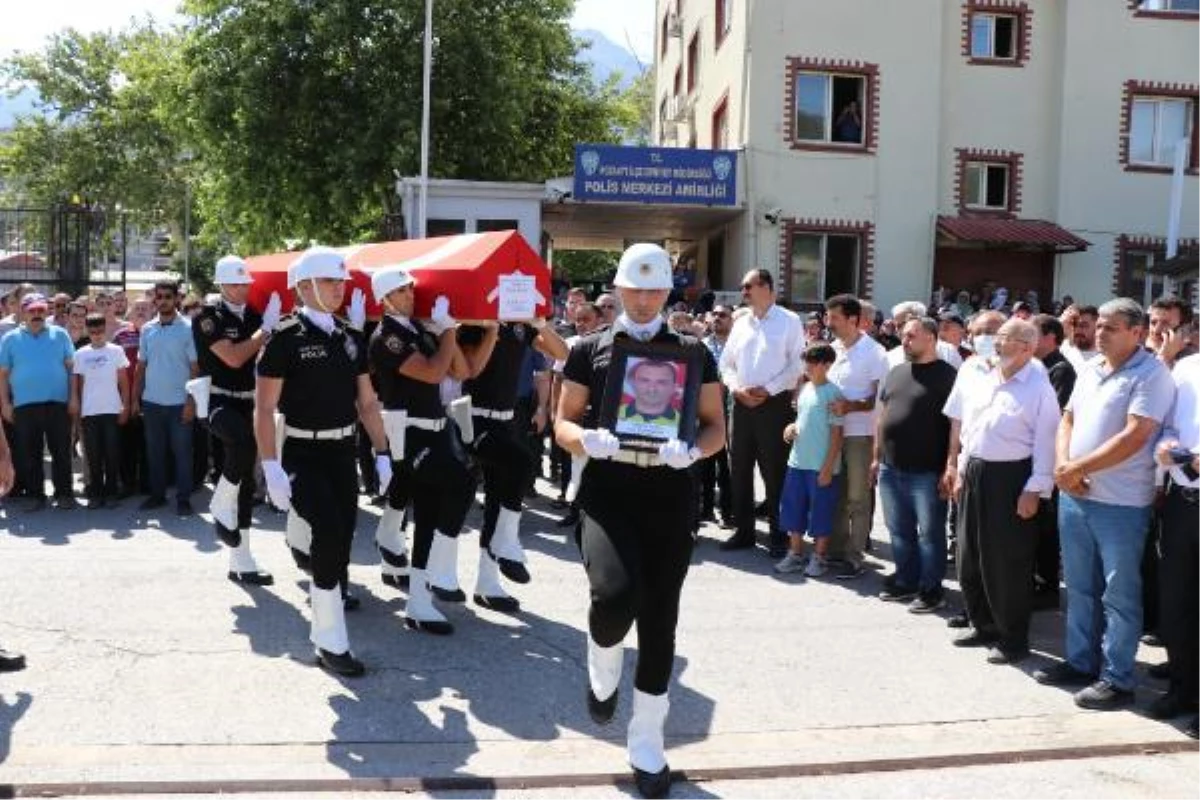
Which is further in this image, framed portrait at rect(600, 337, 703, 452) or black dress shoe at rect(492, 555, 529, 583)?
black dress shoe at rect(492, 555, 529, 583)

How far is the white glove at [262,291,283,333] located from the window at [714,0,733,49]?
16.2 m

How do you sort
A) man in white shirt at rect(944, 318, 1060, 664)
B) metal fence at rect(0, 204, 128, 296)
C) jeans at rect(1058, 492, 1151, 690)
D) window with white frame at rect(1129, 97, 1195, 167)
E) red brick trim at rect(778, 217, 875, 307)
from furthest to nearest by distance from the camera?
window with white frame at rect(1129, 97, 1195, 167), red brick trim at rect(778, 217, 875, 307), metal fence at rect(0, 204, 128, 296), man in white shirt at rect(944, 318, 1060, 664), jeans at rect(1058, 492, 1151, 690)

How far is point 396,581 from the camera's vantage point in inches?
275

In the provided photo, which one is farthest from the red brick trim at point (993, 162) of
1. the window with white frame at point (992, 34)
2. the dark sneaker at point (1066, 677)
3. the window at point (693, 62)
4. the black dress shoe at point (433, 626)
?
the black dress shoe at point (433, 626)

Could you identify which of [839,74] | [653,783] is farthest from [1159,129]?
[653,783]

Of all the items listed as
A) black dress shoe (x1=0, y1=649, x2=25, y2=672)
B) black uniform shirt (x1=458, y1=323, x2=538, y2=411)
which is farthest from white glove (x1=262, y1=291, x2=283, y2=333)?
black dress shoe (x1=0, y1=649, x2=25, y2=672)

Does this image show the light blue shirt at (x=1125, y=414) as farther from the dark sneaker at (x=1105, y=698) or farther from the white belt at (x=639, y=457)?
the white belt at (x=639, y=457)

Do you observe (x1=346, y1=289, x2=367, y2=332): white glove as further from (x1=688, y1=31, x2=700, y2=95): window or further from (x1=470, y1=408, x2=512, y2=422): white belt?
(x1=688, y1=31, x2=700, y2=95): window

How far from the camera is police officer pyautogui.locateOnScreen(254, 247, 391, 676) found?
→ 5305 mm

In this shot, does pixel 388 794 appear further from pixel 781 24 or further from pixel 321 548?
pixel 781 24

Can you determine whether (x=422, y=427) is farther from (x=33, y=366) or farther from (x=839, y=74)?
(x=839, y=74)

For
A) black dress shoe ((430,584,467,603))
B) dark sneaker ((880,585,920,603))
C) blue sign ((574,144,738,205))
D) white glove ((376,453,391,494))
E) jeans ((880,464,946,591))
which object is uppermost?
blue sign ((574,144,738,205))

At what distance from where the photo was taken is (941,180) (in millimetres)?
21188

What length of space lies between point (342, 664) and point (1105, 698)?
364 cm
